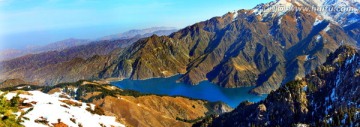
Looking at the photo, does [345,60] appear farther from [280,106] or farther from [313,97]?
[280,106]

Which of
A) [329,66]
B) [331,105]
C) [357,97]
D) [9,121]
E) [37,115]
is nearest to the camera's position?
[9,121]

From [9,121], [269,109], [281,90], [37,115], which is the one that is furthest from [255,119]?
[9,121]

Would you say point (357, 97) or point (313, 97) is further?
point (313, 97)

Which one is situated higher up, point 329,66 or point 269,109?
point 329,66

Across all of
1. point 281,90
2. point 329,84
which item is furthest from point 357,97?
point 281,90

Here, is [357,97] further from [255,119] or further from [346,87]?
[255,119]

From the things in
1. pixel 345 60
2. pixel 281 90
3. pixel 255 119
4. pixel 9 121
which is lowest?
pixel 255 119

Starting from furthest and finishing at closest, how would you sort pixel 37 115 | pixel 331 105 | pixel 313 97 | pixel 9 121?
pixel 313 97 → pixel 331 105 → pixel 37 115 → pixel 9 121
